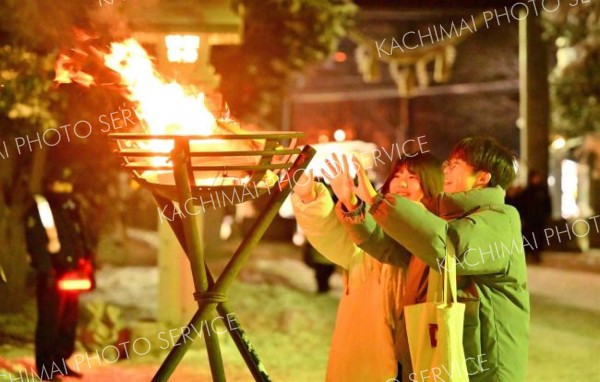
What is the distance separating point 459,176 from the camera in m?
3.85

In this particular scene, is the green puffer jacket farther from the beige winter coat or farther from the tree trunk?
the tree trunk

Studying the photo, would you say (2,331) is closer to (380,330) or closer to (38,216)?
(38,216)

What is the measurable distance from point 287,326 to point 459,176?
618cm

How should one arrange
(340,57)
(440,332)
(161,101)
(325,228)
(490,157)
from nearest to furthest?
(440,332) < (490,157) < (161,101) < (325,228) < (340,57)

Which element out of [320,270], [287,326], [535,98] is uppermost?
[535,98]

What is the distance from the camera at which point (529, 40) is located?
19938 millimetres

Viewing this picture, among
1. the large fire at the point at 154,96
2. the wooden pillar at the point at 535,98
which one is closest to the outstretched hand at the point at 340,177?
the large fire at the point at 154,96

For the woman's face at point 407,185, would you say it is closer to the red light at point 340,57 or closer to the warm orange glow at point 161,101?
the warm orange glow at point 161,101

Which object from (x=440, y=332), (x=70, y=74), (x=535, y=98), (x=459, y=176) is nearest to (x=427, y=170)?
(x=459, y=176)

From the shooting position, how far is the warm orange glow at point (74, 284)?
7.34 meters

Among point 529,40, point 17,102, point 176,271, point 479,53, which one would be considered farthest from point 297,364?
point 479,53

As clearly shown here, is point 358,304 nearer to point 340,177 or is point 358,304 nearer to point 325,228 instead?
point 325,228

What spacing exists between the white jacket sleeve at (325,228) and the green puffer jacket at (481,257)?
1.49 ft

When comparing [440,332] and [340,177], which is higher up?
[340,177]
